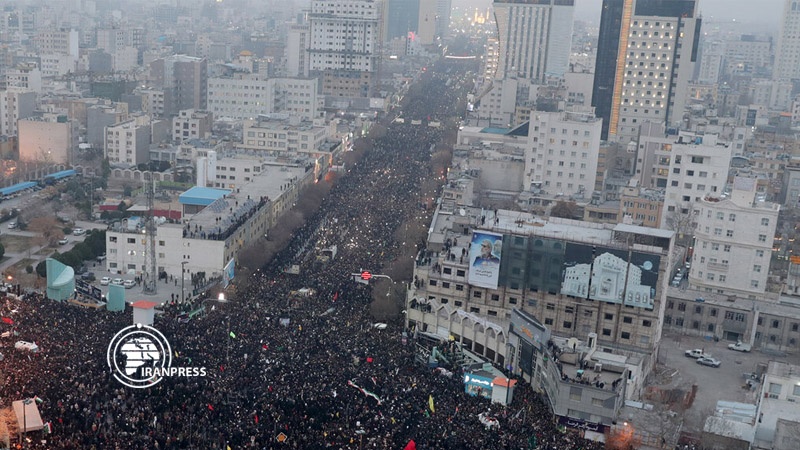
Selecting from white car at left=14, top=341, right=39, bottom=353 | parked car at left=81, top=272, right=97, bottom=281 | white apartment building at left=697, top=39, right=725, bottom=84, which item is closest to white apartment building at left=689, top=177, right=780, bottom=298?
parked car at left=81, top=272, right=97, bottom=281

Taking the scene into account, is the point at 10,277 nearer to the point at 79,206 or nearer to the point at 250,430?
the point at 79,206

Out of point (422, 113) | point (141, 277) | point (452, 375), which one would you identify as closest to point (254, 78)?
point (422, 113)

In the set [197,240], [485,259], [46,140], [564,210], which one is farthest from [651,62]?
[197,240]

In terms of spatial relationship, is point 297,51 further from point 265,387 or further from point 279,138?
point 265,387

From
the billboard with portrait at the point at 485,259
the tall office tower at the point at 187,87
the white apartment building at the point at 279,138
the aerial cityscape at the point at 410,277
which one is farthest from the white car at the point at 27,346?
the tall office tower at the point at 187,87

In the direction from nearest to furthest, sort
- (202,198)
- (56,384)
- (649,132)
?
(56,384), (202,198), (649,132)

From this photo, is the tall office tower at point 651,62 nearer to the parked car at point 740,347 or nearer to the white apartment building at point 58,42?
the parked car at point 740,347
